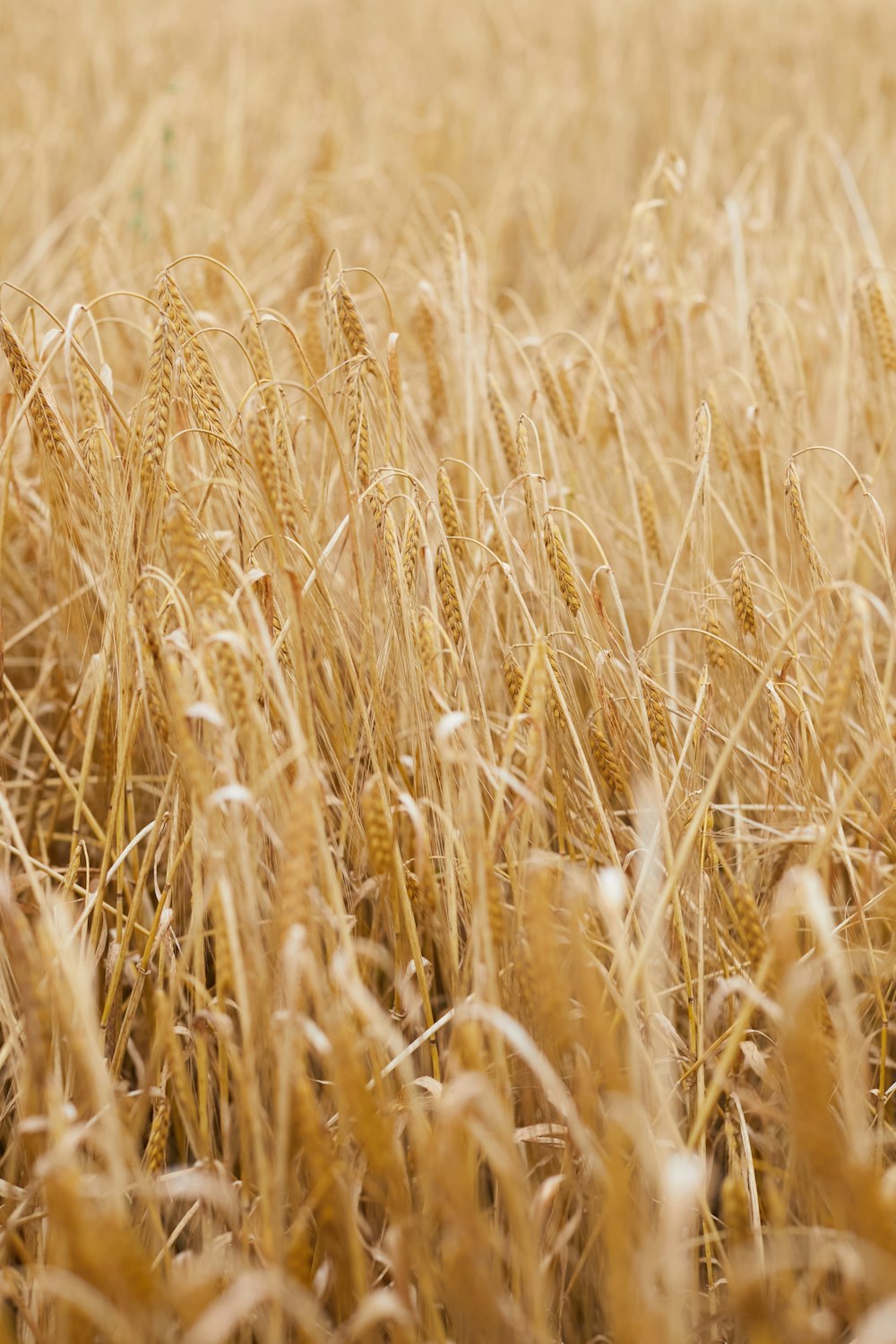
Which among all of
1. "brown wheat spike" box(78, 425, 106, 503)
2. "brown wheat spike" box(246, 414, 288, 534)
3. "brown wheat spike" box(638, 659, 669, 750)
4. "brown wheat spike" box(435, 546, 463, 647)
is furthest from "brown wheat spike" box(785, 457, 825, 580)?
"brown wheat spike" box(78, 425, 106, 503)

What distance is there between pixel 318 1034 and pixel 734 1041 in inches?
8.9

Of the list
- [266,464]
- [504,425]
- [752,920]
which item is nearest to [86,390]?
[266,464]

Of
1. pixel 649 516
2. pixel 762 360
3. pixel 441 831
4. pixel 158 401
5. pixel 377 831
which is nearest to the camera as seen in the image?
pixel 377 831

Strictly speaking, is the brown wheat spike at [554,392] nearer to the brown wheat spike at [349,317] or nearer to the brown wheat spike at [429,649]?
the brown wheat spike at [349,317]

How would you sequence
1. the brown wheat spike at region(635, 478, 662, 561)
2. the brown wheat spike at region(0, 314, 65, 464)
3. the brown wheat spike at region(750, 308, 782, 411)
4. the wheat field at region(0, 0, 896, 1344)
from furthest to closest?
the brown wheat spike at region(750, 308, 782, 411) < the brown wheat spike at region(635, 478, 662, 561) < the brown wheat spike at region(0, 314, 65, 464) < the wheat field at region(0, 0, 896, 1344)

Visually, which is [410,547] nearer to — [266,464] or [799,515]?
[266,464]

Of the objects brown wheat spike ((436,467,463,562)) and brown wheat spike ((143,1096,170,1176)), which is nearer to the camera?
brown wheat spike ((143,1096,170,1176))

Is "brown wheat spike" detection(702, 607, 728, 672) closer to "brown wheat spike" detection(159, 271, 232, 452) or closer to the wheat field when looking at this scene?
the wheat field

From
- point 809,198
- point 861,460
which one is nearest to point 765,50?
point 809,198

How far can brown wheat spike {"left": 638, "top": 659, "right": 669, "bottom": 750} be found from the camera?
77 centimetres

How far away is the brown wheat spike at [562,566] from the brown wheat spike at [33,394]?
1.22 ft

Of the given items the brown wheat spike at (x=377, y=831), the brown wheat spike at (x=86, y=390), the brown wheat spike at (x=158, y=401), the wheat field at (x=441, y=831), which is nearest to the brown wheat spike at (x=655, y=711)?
the wheat field at (x=441, y=831)

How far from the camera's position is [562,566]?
2.50 feet

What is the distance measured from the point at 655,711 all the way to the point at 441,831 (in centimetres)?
19
